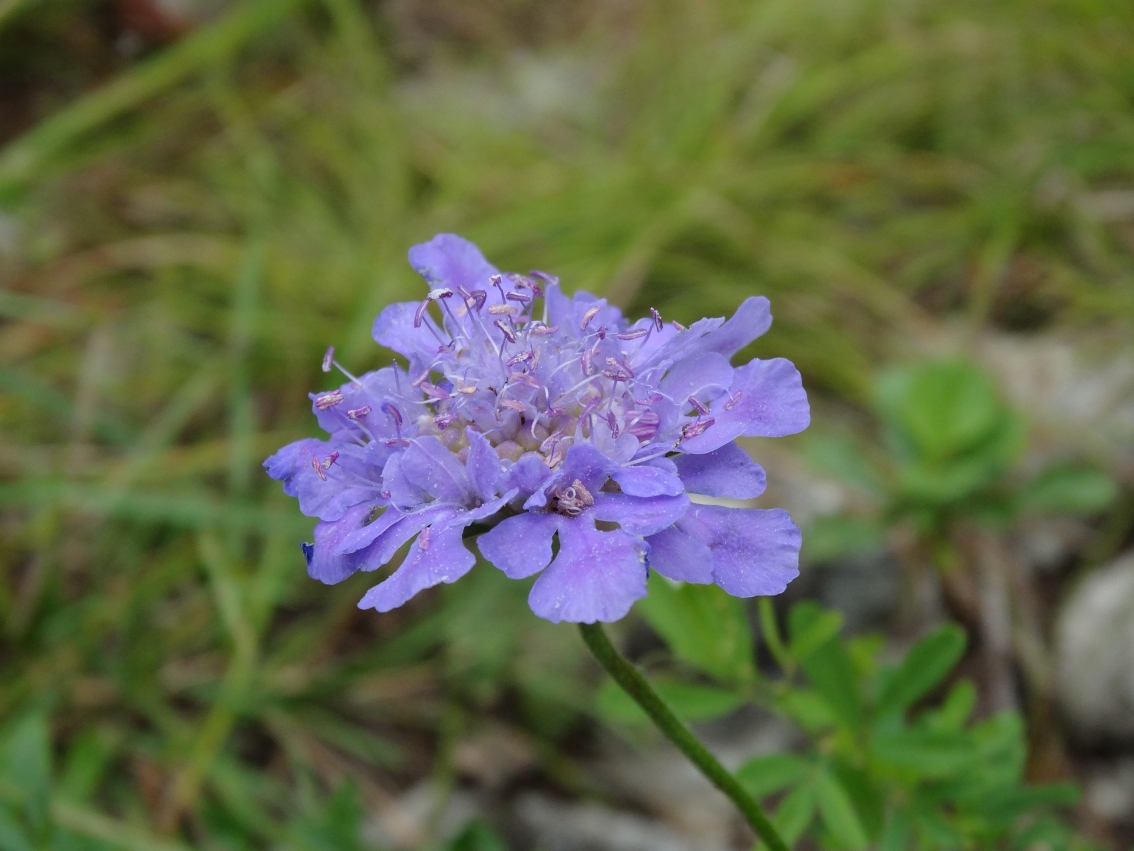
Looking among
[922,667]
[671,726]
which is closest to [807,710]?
[922,667]

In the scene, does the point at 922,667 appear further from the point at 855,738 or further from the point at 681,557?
the point at 681,557

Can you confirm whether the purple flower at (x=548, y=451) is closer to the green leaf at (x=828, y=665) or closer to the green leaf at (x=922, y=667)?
the green leaf at (x=828, y=665)

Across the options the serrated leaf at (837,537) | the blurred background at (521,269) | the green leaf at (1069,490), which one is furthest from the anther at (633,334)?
the green leaf at (1069,490)

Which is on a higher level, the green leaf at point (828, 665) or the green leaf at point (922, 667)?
the green leaf at point (828, 665)

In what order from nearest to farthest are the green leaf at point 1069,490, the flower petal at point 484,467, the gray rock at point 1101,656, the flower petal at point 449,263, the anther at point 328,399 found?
1. the flower petal at point 484,467
2. the anther at point 328,399
3. the flower petal at point 449,263
4. the gray rock at point 1101,656
5. the green leaf at point 1069,490

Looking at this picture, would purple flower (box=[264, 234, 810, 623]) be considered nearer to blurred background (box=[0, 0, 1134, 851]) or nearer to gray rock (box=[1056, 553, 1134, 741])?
blurred background (box=[0, 0, 1134, 851])

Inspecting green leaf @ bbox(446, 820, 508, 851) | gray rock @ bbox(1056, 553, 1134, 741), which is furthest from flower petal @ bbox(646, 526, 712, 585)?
gray rock @ bbox(1056, 553, 1134, 741)
